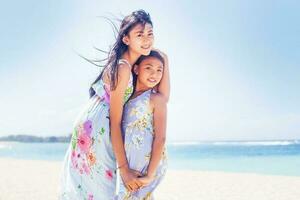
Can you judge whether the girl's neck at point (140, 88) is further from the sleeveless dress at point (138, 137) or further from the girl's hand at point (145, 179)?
the girl's hand at point (145, 179)

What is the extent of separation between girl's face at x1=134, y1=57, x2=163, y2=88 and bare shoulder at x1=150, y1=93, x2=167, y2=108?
0.08 m

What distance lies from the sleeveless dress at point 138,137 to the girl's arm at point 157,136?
0.02 meters

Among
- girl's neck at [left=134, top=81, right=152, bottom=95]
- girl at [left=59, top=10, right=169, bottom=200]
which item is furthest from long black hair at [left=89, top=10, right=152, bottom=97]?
girl's neck at [left=134, top=81, right=152, bottom=95]

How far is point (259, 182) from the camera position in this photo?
1177 centimetres

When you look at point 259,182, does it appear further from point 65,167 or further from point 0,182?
point 65,167

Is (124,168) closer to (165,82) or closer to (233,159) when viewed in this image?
(165,82)

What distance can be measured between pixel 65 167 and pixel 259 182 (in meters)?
9.44

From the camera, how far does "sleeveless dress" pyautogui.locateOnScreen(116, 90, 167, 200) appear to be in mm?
2748

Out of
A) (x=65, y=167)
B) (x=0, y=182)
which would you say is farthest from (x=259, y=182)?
(x=65, y=167)

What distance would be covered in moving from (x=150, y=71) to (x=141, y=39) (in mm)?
203

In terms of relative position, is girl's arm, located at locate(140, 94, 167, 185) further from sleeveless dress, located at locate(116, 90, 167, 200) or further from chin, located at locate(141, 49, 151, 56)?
chin, located at locate(141, 49, 151, 56)

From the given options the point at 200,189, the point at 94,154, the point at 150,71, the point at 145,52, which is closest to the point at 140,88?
the point at 150,71

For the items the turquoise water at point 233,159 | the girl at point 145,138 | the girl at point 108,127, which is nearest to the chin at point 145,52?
the girl at point 108,127

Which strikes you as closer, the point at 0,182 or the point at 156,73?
the point at 156,73
